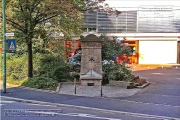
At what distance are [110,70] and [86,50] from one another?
2025 millimetres

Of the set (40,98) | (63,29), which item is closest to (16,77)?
(63,29)

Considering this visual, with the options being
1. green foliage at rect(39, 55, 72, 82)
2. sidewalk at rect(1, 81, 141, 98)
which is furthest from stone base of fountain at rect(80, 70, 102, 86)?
green foliage at rect(39, 55, 72, 82)

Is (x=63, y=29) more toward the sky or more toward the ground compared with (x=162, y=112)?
more toward the sky

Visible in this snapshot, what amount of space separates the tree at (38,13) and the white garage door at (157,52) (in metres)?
23.8

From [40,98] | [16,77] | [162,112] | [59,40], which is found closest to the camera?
[162,112]

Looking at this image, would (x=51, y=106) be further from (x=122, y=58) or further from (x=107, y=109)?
(x=122, y=58)

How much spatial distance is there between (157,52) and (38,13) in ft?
90.9

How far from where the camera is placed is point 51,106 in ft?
42.0

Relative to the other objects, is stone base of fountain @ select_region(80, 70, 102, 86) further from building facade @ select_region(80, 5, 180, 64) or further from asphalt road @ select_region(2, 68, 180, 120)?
building facade @ select_region(80, 5, 180, 64)

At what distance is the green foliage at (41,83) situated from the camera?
57.8 feet

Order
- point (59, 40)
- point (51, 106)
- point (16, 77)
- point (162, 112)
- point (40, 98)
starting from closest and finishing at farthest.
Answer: point (162, 112) < point (51, 106) < point (40, 98) < point (16, 77) < point (59, 40)

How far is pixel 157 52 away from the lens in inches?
1738

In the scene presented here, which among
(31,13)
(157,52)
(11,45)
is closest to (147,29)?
(157,52)

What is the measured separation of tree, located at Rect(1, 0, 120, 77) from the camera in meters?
18.3
